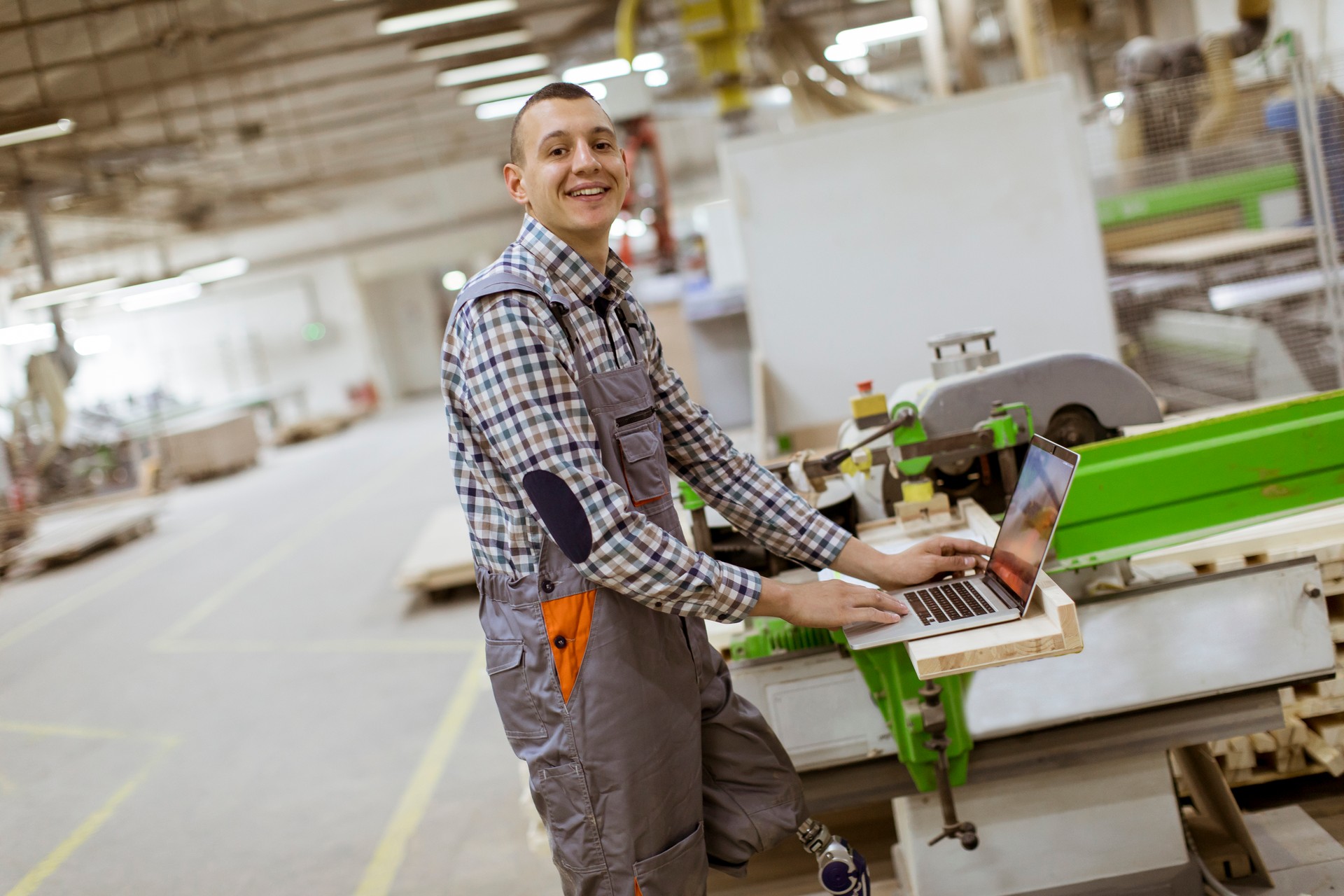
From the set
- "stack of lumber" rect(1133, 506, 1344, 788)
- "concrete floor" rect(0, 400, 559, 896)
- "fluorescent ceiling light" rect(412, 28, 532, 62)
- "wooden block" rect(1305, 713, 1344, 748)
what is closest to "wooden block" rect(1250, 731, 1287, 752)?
"stack of lumber" rect(1133, 506, 1344, 788)

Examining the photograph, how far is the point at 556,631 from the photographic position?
168 centimetres

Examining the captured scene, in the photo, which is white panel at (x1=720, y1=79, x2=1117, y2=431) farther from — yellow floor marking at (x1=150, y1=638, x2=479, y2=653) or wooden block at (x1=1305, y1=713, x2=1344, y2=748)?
yellow floor marking at (x1=150, y1=638, x2=479, y2=653)

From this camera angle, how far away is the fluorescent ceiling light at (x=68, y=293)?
11250mm

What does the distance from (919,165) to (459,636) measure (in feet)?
12.0

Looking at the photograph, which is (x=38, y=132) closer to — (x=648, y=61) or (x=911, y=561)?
(x=648, y=61)

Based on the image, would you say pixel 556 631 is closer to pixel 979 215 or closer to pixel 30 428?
pixel 979 215

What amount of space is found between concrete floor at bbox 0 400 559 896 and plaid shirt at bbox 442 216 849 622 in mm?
1999

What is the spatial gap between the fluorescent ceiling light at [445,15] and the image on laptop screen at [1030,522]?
778 cm

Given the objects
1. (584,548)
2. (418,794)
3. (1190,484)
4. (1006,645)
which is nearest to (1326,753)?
(1190,484)

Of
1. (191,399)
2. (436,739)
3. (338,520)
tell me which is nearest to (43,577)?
(338,520)

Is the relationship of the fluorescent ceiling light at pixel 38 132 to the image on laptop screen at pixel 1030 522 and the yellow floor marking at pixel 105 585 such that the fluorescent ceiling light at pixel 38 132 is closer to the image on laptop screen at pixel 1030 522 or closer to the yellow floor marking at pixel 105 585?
the yellow floor marking at pixel 105 585

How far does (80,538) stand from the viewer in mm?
10352

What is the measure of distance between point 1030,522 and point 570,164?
1.00 m

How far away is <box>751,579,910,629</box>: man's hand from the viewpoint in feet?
5.63
